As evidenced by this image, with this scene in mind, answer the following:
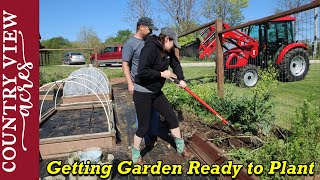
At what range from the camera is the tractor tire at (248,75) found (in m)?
9.89

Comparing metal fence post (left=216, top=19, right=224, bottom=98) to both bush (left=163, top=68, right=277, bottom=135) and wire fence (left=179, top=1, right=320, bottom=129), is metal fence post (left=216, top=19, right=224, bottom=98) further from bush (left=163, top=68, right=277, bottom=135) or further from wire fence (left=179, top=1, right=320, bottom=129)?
wire fence (left=179, top=1, right=320, bottom=129)

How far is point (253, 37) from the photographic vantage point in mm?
11477

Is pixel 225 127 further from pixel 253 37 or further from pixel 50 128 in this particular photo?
pixel 253 37

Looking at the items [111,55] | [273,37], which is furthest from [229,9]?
[273,37]

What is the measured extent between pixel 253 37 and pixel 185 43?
880 inches

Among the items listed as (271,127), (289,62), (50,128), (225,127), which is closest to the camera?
(271,127)

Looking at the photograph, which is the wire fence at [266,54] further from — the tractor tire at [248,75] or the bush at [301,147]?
the bush at [301,147]

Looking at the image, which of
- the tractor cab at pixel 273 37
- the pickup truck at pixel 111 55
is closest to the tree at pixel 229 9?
the pickup truck at pixel 111 55

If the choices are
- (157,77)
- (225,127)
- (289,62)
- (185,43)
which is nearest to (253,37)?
(289,62)

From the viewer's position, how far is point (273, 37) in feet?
36.3

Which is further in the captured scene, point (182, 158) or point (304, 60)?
point (304, 60)

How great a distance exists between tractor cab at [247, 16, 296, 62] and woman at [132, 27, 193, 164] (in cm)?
789

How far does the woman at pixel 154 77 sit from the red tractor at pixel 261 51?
6.26m

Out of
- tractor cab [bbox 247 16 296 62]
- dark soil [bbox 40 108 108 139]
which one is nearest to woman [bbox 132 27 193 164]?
dark soil [bbox 40 108 108 139]
